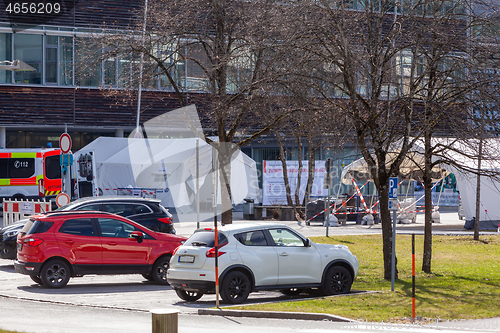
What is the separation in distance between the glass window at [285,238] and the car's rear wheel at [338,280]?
88 centimetres

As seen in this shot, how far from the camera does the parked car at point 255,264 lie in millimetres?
12305

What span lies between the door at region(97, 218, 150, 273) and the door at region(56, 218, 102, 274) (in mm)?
174

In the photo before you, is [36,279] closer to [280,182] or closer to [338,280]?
[338,280]

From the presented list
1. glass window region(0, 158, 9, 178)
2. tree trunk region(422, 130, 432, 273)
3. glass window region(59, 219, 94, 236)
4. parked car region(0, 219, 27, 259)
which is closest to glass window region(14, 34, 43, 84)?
glass window region(0, 158, 9, 178)

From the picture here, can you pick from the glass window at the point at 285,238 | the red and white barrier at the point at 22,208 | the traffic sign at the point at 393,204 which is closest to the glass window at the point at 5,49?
the red and white barrier at the point at 22,208

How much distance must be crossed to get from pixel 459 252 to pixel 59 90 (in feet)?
86.2

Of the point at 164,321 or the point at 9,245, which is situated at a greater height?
the point at 164,321

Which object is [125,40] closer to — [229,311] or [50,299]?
[50,299]

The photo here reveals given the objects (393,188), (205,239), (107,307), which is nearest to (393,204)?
(393,188)

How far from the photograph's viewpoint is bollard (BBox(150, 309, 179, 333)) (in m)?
7.35

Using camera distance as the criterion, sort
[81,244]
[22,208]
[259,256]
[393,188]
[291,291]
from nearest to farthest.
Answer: [259,256]
[393,188]
[291,291]
[81,244]
[22,208]

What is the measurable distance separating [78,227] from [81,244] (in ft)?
1.32

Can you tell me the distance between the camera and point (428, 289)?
45.0 feet

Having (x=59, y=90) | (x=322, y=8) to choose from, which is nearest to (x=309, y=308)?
(x=322, y=8)
